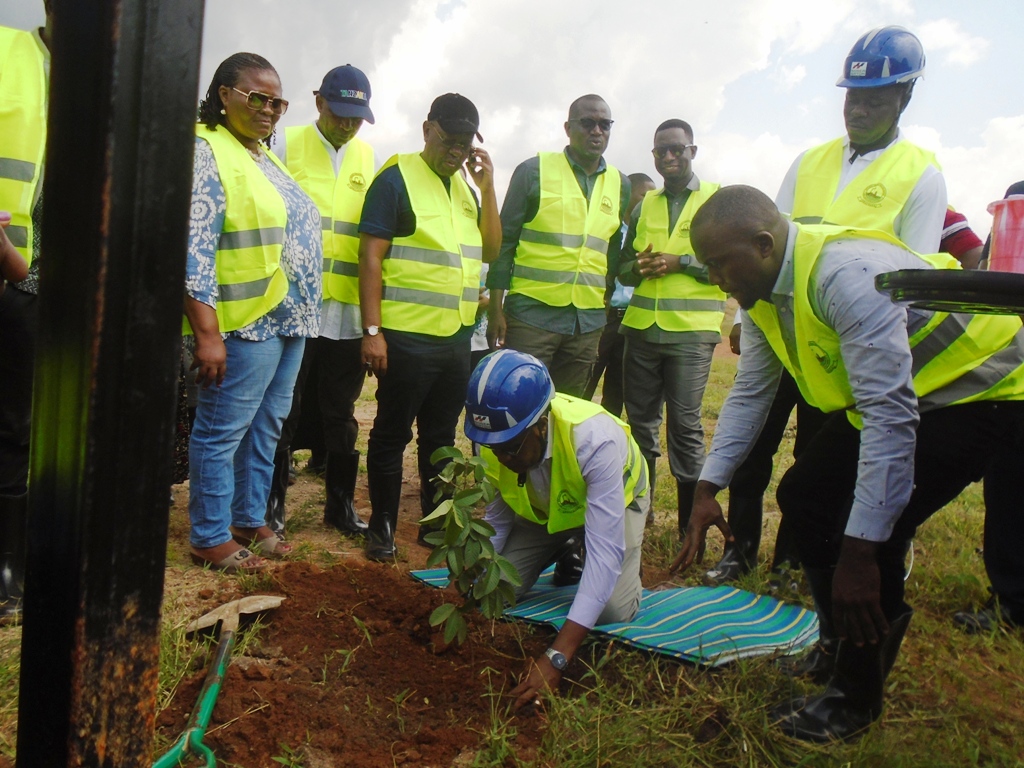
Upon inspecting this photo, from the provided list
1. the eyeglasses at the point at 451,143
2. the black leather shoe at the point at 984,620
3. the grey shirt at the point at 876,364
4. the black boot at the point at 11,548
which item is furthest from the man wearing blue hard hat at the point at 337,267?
the black leather shoe at the point at 984,620

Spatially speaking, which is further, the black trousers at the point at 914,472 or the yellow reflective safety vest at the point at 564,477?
the yellow reflective safety vest at the point at 564,477

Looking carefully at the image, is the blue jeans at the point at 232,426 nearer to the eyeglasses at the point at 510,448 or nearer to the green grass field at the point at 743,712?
the green grass field at the point at 743,712

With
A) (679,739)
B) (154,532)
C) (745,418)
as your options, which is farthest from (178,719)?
(745,418)

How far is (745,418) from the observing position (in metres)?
3.11

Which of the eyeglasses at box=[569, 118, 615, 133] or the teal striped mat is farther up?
the eyeglasses at box=[569, 118, 615, 133]

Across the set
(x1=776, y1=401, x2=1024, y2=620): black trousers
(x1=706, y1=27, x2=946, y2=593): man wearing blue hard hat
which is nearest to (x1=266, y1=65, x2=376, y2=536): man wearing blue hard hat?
(x1=706, y1=27, x2=946, y2=593): man wearing blue hard hat

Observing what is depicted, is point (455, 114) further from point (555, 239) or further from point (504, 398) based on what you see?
point (504, 398)

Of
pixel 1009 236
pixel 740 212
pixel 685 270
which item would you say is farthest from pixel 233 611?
pixel 685 270

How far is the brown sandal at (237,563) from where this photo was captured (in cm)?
349

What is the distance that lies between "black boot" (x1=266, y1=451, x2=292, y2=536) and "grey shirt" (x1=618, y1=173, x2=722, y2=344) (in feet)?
6.46

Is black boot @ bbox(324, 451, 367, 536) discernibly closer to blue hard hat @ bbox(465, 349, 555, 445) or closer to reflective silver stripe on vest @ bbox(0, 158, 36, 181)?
blue hard hat @ bbox(465, 349, 555, 445)

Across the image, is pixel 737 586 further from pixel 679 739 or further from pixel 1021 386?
pixel 1021 386

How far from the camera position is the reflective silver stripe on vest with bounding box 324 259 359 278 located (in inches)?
162

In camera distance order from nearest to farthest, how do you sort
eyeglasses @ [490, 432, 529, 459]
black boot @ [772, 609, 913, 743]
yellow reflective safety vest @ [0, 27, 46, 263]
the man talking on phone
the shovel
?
the shovel
black boot @ [772, 609, 913, 743]
yellow reflective safety vest @ [0, 27, 46, 263]
eyeglasses @ [490, 432, 529, 459]
the man talking on phone
